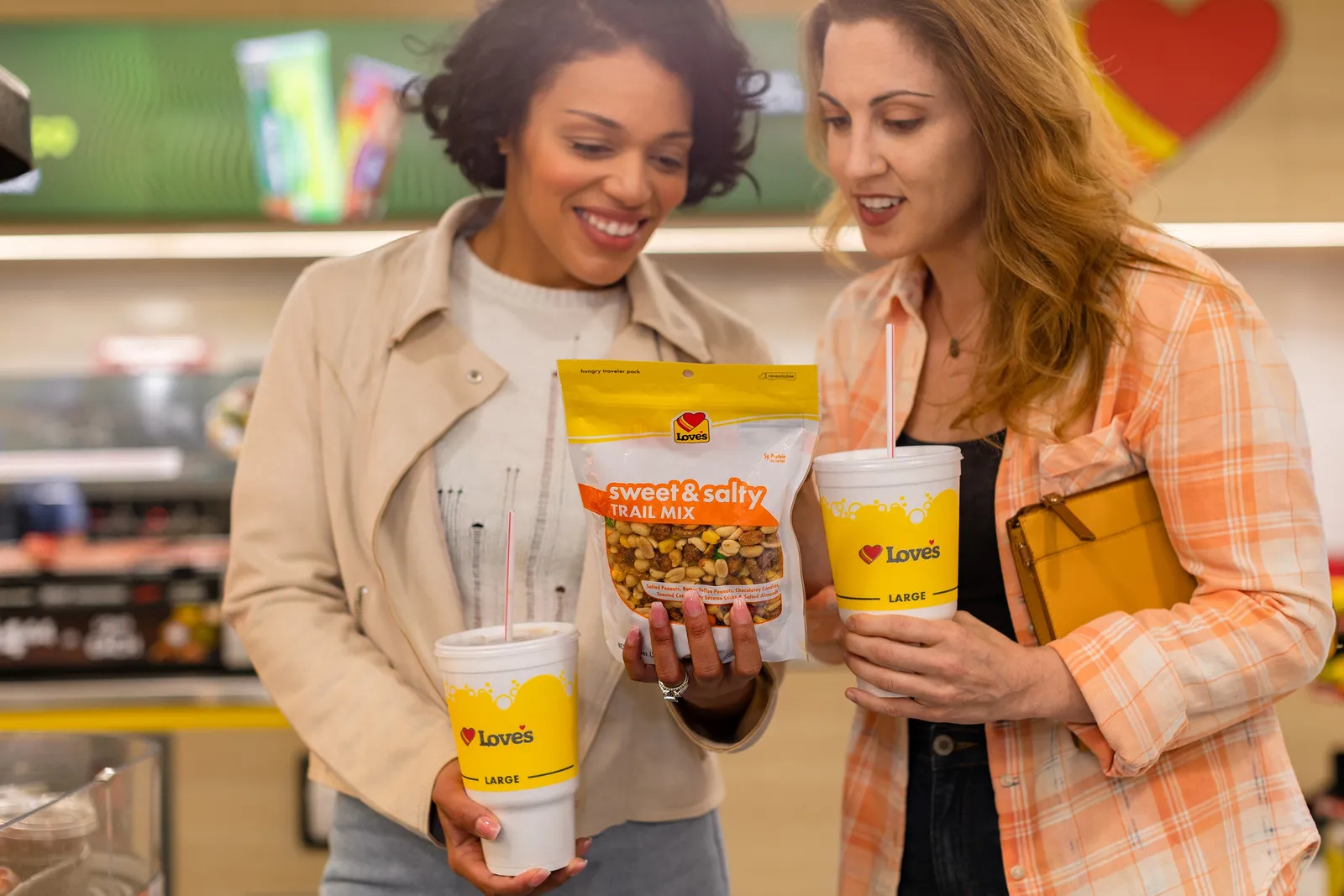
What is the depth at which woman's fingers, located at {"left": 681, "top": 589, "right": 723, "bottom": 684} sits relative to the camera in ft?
3.07

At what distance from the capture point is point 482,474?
120 centimetres

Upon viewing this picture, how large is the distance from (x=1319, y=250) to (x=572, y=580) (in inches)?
108

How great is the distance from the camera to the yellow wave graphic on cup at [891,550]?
0.91 metres

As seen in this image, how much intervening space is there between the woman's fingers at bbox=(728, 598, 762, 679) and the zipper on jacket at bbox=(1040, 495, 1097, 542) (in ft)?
1.04

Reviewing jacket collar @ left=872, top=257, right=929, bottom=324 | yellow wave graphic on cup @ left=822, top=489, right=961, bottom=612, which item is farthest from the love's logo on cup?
jacket collar @ left=872, top=257, right=929, bottom=324

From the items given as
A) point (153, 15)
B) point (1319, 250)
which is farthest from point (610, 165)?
point (1319, 250)

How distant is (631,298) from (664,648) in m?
0.48

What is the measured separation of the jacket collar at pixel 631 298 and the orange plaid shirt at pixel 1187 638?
38 centimetres

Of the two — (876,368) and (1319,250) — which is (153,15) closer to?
(876,368)

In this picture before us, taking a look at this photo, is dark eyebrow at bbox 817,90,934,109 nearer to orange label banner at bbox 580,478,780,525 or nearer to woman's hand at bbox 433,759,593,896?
orange label banner at bbox 580,478,780,525

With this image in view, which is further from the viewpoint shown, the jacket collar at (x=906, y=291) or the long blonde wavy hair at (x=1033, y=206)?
the jacket collar at (x=906, y=291)

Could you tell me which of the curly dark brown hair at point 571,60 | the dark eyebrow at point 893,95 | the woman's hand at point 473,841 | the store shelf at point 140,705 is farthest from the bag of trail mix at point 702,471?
the store shelf at point 140,705

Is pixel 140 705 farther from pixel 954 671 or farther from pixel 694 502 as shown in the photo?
pixel 954 671

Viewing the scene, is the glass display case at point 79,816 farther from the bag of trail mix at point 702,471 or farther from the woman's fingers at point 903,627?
the woman's fingers at point 903,627
